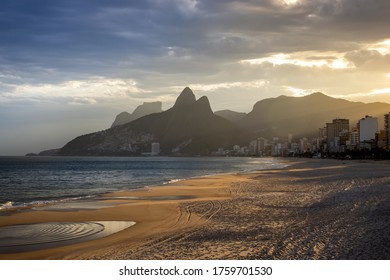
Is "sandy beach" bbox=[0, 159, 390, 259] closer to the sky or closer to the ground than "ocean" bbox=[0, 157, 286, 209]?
closer to the sky

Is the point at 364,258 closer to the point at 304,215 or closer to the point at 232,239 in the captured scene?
the point at 232,239

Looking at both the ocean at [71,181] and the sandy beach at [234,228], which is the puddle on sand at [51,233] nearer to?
A: the sandy beach at [234,228]

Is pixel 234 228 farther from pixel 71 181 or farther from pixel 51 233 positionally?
pixel 71 181

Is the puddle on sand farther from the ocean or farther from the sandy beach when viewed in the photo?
the ocean

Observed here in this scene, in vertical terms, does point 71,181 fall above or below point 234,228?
below

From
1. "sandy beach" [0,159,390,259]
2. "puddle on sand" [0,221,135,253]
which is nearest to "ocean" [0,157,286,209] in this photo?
"sandy beach" [0,159,390,259]

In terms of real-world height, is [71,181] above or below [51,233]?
below

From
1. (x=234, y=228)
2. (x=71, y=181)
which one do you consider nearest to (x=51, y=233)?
(x=234, y=228)

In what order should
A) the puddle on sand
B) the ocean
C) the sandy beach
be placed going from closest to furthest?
the sandy beach, the puddle on sand, the ocean

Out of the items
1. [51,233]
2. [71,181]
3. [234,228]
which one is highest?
[234,228]

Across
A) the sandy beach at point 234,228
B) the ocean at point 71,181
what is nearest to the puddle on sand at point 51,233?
the sandy beach at point 234,228

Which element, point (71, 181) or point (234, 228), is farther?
point (71, 181)
